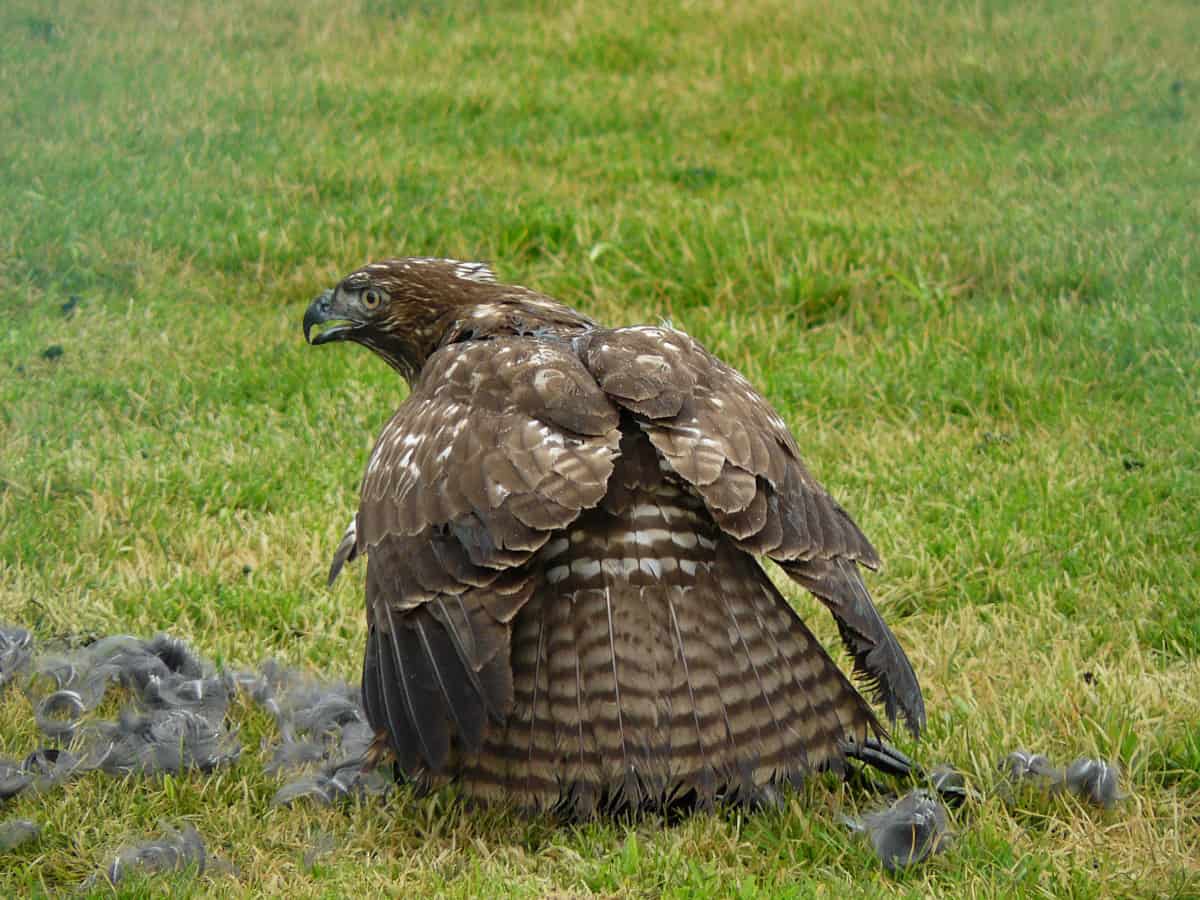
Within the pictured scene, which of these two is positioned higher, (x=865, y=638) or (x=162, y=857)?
(x=865, y=638)

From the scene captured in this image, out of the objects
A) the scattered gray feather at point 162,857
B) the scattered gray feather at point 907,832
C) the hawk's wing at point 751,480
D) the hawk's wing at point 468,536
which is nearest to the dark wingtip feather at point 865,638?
the hawk's wing at point 751,480

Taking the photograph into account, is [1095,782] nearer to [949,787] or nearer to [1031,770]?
[1031,770]

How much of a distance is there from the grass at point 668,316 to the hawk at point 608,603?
0.23 metres

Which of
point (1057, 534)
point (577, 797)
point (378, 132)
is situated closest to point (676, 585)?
point (577, 797)

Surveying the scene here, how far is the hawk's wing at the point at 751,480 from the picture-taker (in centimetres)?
365

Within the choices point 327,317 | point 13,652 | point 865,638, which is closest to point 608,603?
point 865,638

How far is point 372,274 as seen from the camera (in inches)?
203

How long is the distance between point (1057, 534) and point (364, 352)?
3.75m

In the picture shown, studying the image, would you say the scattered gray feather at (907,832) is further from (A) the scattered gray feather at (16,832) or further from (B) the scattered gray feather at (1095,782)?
(A) the scattered gray feather at (16,832)

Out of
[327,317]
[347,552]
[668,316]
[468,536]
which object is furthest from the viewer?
[668,316]

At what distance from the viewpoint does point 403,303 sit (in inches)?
200

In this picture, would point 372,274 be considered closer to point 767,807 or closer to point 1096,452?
point 767,807

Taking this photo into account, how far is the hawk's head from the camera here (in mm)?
5027

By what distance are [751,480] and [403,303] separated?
6.04ft
